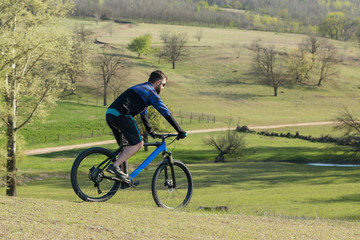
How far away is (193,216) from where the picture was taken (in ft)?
34.6

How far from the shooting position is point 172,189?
11312 mm

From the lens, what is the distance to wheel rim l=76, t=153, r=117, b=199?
10500mm

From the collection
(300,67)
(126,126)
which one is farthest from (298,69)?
(126,126)

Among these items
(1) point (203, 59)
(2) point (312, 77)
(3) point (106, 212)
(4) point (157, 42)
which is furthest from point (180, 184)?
(4) point (157, 42)

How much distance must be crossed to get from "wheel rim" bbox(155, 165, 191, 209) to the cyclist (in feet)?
3.60

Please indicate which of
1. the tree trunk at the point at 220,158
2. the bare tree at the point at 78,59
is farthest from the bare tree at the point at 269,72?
the tree trunk at the point at 220,158

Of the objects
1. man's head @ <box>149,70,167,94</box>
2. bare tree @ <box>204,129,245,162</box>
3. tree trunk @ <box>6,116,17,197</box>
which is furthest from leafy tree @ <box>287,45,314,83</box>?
man's head @ <box>149,70,167,94</box>

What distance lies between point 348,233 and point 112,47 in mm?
158514

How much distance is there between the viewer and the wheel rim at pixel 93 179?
34.4 feet

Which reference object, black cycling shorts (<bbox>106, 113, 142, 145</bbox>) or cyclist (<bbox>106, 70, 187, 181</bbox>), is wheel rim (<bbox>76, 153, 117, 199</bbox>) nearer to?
cyclist (<bbox>106, 70, 187, 181</bbox>)

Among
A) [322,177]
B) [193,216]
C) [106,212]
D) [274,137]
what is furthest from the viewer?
[274,137]

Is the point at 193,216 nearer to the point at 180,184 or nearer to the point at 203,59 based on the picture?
the point at 180,184

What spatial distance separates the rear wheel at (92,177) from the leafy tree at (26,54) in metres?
20.5

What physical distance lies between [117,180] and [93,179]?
584mm
